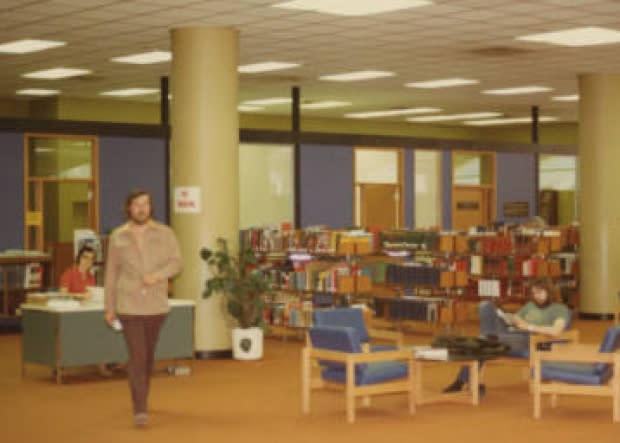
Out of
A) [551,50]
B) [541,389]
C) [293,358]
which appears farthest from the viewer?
[551,50]

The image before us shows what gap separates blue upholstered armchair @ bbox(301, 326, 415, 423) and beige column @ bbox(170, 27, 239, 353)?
388 centimetres

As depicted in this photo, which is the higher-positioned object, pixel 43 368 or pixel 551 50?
pixel 551 50

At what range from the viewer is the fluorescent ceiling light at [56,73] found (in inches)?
719

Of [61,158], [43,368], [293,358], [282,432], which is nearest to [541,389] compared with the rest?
[282,432]

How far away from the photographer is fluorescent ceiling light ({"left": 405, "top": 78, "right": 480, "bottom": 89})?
19.5 metres

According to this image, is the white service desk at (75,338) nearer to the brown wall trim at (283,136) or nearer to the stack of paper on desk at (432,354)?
the stack of paper on desk at (432,354)

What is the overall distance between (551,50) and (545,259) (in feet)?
11.3

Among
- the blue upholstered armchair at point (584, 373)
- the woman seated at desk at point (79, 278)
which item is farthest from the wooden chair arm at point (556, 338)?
the woman seated at desk at point (79, 278)

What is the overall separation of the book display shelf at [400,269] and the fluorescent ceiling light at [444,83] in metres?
2.96

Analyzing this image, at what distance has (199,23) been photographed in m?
13.3

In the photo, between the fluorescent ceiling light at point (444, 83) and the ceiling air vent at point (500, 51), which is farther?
the fluorescent ceiling light at point (444, 83)

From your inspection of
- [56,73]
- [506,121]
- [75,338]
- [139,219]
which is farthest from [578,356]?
[506,121]

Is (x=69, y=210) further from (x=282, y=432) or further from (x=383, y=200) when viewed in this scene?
(x=282, y=432)

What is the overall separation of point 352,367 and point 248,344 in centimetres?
429
